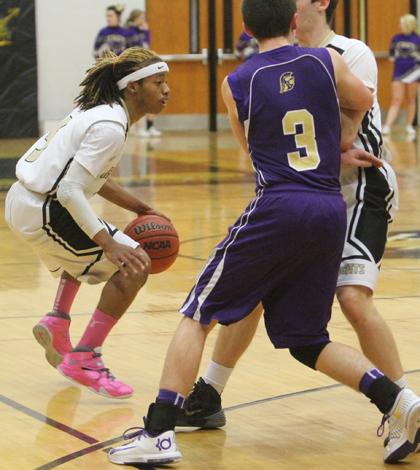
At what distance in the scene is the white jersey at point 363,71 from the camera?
4.28 m

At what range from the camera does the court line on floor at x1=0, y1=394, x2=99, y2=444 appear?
4.27 meters

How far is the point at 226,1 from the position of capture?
20812mm

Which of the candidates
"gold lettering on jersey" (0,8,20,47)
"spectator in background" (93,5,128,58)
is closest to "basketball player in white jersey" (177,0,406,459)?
"gold lettering on jersey" (0,8,20,47)

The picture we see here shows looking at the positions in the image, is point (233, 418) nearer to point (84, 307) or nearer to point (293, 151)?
point (293, 151)

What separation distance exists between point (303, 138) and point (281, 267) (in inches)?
16.3

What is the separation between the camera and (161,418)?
12.7 ft

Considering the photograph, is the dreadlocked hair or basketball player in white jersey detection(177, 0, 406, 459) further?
the dreadlocked hair

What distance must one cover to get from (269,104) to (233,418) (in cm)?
127

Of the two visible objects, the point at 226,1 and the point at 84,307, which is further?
the point at 226,1

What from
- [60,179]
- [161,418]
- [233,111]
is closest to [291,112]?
[233,111]

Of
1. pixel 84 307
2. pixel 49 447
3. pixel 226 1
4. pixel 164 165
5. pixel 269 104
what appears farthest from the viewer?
pixel 226 1

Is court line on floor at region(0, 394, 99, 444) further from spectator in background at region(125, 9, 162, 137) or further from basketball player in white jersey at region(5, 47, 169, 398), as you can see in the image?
spectator in background at region(125, 9, 162, 137)

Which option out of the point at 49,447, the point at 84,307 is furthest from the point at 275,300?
the point at 84,307

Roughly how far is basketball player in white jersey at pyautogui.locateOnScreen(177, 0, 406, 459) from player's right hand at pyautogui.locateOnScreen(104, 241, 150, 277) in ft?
1.46
